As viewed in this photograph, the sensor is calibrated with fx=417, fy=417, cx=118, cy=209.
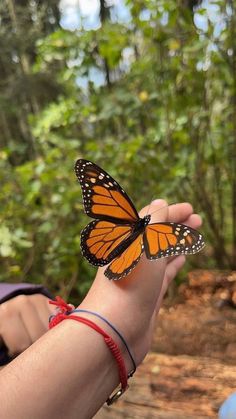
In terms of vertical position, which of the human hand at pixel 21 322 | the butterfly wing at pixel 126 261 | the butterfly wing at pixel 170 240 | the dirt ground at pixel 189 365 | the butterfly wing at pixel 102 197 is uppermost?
the butterfly wing at pixel 102 197

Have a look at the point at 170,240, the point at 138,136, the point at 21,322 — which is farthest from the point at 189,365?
the point at 138,136

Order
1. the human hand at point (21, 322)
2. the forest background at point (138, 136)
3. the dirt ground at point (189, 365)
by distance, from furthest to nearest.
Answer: the forest background at point (138, 136), the dirt ground at point (189, 365), the human hand at point (21, 322)

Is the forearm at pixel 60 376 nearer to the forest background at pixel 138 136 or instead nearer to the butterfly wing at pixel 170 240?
the butterfly wing at pixel 170 240

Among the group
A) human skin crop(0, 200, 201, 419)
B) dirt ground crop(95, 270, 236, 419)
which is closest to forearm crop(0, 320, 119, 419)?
human skin crop(0, 200, 201, 419)

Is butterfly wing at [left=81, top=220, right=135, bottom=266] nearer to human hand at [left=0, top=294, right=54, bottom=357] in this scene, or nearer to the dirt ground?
human hand at [left=0, top=294, right=54, bottom=357]

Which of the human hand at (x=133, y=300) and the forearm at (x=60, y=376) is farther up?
the human hand at (x=133, y=300)

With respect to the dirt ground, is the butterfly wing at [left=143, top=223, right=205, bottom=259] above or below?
A: above

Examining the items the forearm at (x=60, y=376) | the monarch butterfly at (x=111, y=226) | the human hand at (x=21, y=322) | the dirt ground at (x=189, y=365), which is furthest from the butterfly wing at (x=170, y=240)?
the dirt ground at (x=189, y=365)

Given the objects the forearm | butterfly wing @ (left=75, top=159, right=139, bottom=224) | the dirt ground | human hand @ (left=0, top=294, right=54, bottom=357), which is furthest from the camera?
the dirt ground
